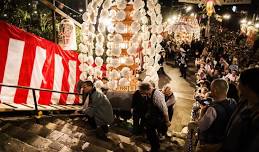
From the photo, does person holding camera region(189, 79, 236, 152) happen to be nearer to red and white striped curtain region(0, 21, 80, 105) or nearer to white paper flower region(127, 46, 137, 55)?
white paper flower region(127, 46, 137, 55)

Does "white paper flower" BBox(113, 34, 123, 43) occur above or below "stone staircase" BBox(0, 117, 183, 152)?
above

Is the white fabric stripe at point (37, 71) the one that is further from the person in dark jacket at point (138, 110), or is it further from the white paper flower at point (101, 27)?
the person in dark jacket at point (138, 110)

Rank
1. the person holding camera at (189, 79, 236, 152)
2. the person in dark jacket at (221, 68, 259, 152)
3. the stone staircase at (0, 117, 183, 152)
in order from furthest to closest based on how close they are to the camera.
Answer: the stone staircase at (0, 117, 183, 152) < the person holding camera at (189, 79, 236, 152) < the person in dark jacket at (221, 68, 259, 152)

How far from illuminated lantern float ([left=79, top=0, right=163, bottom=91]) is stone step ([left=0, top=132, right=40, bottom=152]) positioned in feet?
12.9

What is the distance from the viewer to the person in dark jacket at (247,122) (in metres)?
3.01

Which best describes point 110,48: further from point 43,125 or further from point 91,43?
point 43,125

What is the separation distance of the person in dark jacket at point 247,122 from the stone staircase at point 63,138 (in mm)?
4364

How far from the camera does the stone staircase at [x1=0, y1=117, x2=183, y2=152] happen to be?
6562 mm

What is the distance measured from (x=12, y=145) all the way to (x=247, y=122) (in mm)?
5398

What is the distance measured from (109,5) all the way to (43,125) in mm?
4703

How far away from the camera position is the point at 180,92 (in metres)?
17.9

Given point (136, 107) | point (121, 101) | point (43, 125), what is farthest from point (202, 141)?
point (121, 101)

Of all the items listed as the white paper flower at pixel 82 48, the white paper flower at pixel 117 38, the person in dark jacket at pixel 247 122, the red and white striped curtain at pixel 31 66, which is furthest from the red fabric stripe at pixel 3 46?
the person in dark jacket at pixel 247 122

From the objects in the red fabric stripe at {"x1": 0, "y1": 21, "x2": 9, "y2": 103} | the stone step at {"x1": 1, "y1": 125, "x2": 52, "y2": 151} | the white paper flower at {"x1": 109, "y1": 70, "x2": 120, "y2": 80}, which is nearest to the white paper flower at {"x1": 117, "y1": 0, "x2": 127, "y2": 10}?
the white paper flower at {"x1": 109, "y1": 70, "x2": 120, "y2": 80}
